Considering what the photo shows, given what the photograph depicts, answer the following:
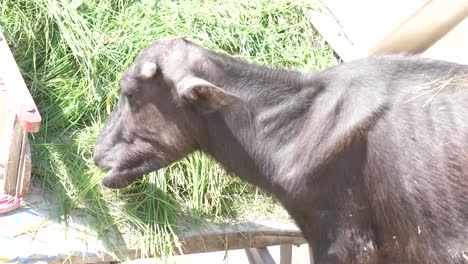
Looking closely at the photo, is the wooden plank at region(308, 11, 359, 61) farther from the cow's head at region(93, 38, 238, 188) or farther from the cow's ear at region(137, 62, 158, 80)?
the cow's ear at region(137, 62, 158, 80)

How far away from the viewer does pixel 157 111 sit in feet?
19.6

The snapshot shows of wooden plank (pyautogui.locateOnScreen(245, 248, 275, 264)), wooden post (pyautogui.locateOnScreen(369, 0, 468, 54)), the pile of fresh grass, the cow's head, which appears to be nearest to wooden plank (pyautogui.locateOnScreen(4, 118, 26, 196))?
the pile of fresh grass

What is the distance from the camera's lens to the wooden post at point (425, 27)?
7.63m

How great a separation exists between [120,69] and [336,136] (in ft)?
7.31

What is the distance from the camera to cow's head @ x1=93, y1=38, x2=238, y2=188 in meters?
5.80

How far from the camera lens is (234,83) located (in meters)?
5.90

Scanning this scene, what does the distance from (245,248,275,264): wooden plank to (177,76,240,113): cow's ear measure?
1877 mm

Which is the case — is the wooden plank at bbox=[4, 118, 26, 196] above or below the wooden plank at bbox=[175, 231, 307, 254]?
above

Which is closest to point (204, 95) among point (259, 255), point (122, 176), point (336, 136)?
point (336, 136)

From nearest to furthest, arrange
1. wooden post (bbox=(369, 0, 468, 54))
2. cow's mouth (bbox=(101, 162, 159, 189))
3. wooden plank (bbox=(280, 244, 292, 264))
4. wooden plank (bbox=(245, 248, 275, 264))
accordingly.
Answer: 1. cow's mouth (bbox=(101, 162, 159, 189))
2. wooden plank (bbox=(245, 248, 275, 264))
3. wooden plank (bbox=(280, 244, 292, 264))
4. wooden post (bbox=(369, 0, 468, 54))

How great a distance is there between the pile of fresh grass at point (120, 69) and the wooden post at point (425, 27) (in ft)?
1.86

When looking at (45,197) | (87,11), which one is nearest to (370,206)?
(45,197)

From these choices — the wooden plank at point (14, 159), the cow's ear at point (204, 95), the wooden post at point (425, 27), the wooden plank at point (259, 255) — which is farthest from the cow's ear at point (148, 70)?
the wooden post at point (425, 27)

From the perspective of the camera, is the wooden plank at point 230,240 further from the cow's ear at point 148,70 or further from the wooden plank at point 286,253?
the cow's ear at point 148,70
